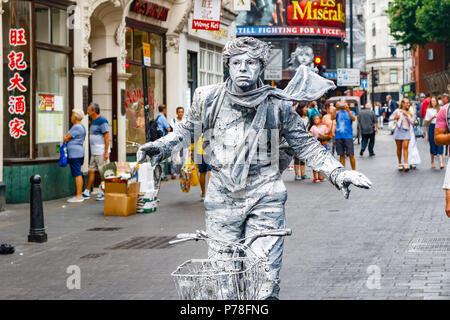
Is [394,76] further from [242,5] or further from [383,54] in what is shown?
[242,5]

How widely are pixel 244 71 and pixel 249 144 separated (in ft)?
1.39

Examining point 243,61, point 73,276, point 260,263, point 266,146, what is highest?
point 243,61

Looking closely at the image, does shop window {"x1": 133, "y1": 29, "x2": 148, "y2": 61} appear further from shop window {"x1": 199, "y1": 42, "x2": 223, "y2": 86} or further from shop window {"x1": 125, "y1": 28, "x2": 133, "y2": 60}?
shop window {"x1": 199, "y1": 42, "x2": 223, "y2": 86}

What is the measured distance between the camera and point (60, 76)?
1605 centimetres

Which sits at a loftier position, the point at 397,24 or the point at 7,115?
the point at 397,24

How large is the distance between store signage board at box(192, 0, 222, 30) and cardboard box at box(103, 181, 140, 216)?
9309 mm

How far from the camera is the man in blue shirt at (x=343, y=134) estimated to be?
62.2 feet

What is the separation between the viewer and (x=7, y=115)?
1454cm

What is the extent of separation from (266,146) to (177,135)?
55cm

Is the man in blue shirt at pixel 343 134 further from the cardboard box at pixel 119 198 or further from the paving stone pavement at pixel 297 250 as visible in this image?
the cardboard box at pixel 119 198

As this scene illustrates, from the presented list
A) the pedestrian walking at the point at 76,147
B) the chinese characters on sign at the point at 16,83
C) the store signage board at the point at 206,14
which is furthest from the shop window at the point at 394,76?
the chinese characters on sign at the point at 16,83

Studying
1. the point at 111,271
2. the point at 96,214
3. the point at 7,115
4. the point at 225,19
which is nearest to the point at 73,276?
the point at 111,271
